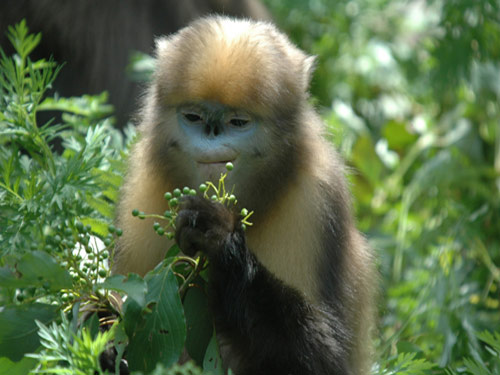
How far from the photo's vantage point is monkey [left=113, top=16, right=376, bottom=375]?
9.77 ft

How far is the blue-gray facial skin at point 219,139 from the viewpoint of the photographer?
10.2 feet

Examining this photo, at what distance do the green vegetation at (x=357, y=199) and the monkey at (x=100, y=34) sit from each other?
0.30 metres

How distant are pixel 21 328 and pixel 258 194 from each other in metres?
1.03

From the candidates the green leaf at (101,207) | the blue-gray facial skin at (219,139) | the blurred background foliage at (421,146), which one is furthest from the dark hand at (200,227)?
the blurred background foliage at (421,146)

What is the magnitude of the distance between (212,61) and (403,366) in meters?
1.31

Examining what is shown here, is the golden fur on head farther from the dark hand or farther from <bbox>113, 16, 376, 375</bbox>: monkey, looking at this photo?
the dark hand

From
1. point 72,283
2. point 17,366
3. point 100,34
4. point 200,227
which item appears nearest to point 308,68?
point 200,227

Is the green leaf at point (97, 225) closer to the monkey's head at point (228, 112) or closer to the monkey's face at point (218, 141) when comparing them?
the monkey's head at point (228, 112)

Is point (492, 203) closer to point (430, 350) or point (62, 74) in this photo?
point (430, 350)

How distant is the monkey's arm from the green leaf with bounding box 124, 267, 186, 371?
19 cm

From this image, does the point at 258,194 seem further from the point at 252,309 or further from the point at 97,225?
the point at 97,225

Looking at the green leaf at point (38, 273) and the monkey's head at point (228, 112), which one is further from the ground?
the monkey's head at point (228, 112)

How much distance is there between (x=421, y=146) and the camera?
6.32 meters

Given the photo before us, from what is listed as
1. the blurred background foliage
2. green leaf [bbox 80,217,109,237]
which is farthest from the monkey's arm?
the blurred background foliage
